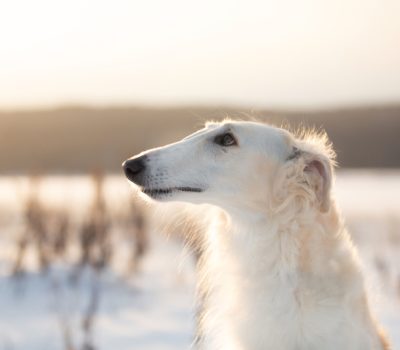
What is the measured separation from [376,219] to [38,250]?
632 cm

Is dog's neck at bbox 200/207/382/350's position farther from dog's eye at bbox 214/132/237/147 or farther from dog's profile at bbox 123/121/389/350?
dog's eye at bbox 214/132/237/147

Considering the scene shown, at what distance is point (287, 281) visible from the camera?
365 cm

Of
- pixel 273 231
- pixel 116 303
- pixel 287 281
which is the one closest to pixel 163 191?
pixel 273 231

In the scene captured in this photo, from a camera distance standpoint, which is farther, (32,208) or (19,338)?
(32,208)

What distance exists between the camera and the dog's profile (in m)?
3.53

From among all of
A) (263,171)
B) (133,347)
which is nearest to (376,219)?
(133,347)

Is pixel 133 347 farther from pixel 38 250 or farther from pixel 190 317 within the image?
pixel 38 250

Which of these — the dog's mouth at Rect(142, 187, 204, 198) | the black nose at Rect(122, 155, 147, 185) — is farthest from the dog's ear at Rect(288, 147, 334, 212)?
the black nose at Rect(122, 155, 147, 185)

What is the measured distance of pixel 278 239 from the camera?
3.73 meters

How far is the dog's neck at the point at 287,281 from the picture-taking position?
3.53 m

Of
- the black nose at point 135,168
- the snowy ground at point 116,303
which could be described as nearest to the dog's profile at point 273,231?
the black nose at point 135,168

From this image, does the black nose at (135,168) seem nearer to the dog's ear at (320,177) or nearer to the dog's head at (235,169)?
the dog's head at (235,169)

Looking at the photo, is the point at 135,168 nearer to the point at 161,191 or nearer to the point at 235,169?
the point at 161,191

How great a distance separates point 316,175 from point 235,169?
37 centimetres
